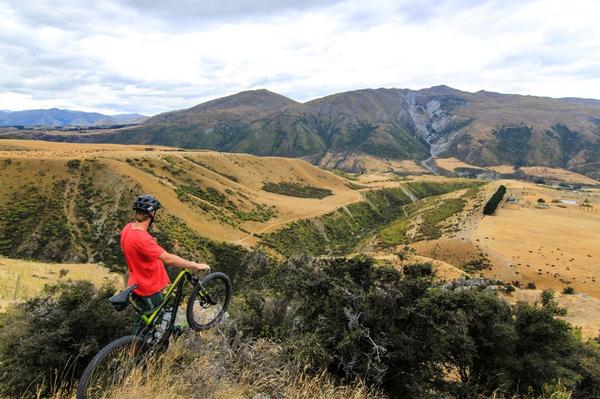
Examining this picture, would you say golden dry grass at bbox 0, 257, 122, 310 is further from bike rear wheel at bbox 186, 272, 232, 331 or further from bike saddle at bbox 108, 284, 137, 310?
bike saddle at bbox 108, 284, 137, 310

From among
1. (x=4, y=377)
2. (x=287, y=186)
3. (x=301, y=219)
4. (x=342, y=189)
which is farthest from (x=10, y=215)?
(x=342, y=189)

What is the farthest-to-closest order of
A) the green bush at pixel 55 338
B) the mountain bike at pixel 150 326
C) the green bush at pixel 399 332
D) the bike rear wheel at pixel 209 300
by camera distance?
1. the green bush at pixel 399 332
2. the bike rear wheel at pixel 209 300
3. the green bush at pixel 55 338
4. the mountain bike at pixel 150 326

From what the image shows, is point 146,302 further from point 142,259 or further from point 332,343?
point 332,343

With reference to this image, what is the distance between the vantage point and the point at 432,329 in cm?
955

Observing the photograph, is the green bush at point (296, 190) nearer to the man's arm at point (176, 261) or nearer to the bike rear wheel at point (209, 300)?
the bike rear wheel at point (209, 300)

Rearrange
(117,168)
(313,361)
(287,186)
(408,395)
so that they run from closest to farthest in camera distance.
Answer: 1. (313,361)
2. (408,395)
3. (117,168)
4. (287,186)

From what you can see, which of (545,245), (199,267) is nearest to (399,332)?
(199,267)

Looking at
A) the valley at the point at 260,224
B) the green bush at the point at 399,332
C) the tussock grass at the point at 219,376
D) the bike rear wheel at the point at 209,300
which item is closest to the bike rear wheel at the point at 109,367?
the tussock grass at the point at 219,376

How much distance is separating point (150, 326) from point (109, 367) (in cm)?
101

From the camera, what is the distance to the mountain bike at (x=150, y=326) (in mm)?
5402

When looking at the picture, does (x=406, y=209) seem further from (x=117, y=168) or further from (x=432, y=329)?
(x=432, y=329)

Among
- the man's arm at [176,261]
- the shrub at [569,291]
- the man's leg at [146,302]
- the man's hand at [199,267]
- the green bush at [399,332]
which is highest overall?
the man's arm at [176,261]

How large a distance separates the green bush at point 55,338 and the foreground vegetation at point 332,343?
0.02 metres

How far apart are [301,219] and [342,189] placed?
63276 mm
